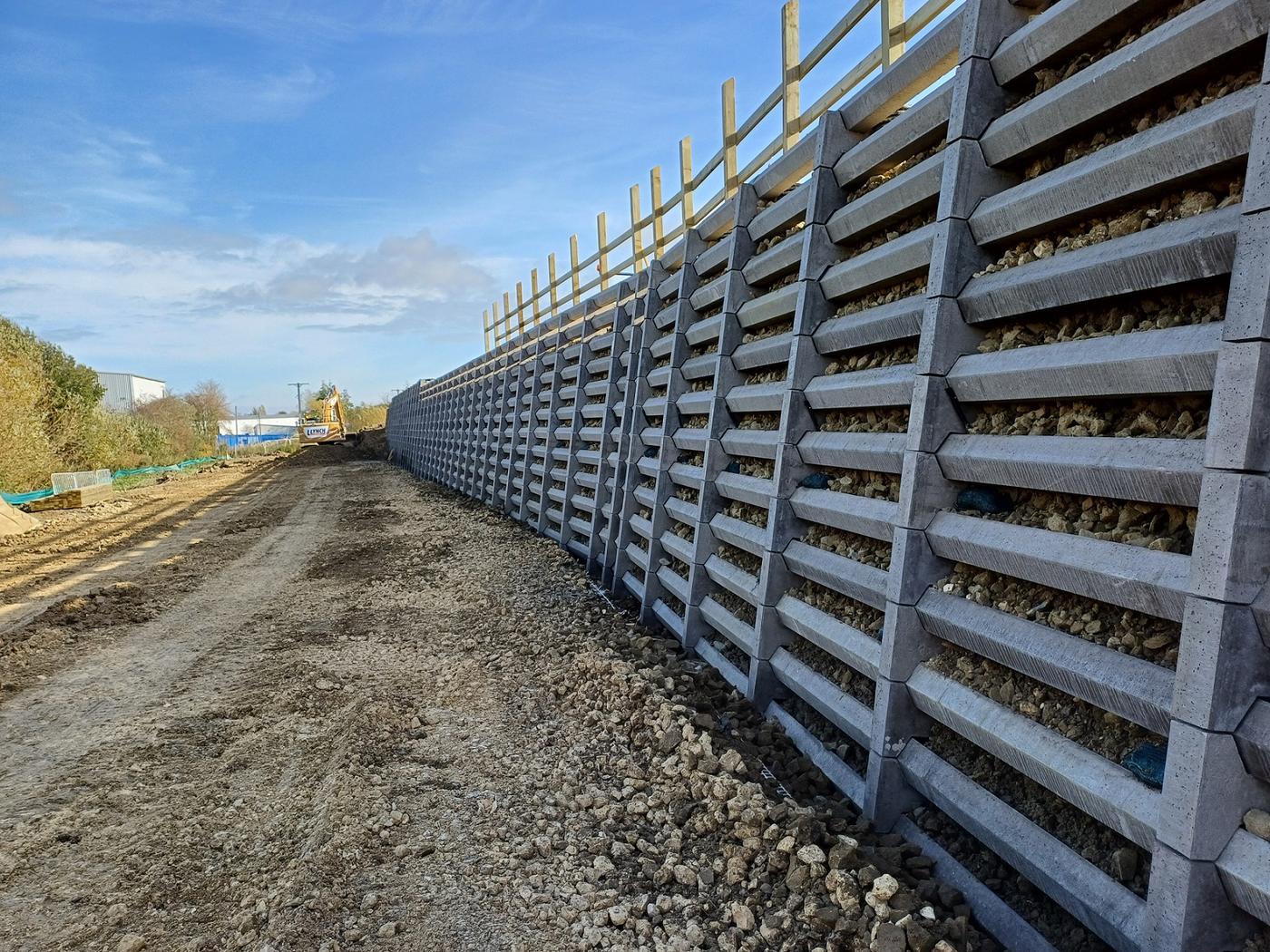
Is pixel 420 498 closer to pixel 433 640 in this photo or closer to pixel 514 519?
pixel 514 519

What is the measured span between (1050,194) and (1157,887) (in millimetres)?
1980

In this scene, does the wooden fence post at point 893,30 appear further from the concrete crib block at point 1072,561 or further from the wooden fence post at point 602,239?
the wooden fence post at point 602,239

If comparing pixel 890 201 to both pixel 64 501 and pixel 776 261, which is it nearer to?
pixel 776 261

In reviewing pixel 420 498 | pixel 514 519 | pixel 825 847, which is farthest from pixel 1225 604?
pixel 420 498

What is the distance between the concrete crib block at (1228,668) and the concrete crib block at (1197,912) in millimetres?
346

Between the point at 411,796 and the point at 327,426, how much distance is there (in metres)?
47.2

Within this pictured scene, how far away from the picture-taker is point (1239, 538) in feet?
5.75

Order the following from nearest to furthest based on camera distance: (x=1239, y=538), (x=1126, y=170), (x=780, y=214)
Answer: (x=1239, y=538) < (x=1126, y=170) < (x=780, y=214)

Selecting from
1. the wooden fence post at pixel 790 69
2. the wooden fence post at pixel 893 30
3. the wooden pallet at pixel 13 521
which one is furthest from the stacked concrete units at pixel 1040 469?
the wooden pallet at pixel 13 521

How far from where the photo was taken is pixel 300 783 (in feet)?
13.0

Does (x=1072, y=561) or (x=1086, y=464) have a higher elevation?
(x=1086, y=464)

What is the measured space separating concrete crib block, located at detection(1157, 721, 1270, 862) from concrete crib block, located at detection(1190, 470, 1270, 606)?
34 centimetres

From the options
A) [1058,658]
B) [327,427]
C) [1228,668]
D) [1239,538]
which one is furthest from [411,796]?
[327,427]

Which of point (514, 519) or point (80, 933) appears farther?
point (514, 519)
